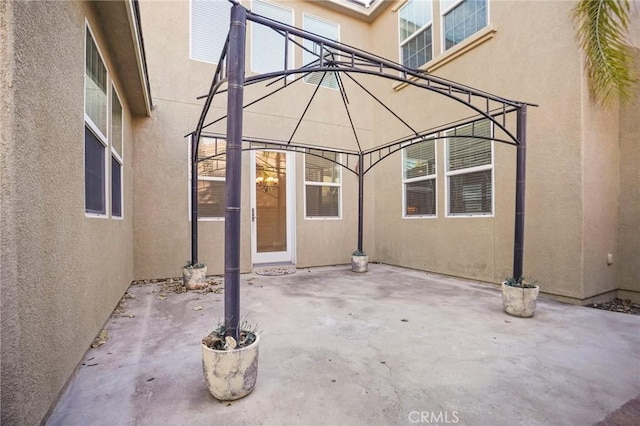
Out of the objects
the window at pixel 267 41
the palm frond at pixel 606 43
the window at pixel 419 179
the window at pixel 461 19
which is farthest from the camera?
the window at pixel 267 41

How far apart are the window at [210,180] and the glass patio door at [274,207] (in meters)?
0.79

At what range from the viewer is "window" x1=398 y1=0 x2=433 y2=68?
244 inches

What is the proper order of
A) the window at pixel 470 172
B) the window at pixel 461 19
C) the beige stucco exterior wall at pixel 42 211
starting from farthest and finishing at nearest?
the window at pixel 461 19 < the window at pixel 470 172 < the beige stucco exterior wall at pixel 42 211

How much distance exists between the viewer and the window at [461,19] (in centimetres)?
521

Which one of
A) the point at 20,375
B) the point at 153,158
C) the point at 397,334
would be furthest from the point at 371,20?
the point at 20,375

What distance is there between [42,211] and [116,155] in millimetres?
2579

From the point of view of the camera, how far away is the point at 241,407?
1.85m

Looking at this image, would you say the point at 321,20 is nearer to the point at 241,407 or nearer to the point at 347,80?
the point at 347,80

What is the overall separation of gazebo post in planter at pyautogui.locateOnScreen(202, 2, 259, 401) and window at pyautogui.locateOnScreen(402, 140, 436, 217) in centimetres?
458

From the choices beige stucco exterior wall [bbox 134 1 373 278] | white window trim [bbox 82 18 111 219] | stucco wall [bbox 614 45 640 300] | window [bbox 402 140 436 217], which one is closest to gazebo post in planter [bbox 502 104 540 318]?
stucco wall [bbox 614 45 640 300]

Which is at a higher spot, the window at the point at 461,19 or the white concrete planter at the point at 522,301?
the window at the point at 461,19

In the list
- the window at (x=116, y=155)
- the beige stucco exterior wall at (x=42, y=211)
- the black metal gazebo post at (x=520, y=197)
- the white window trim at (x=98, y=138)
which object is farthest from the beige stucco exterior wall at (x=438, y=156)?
the beige stucco exterior wall at (x=42, y=211)

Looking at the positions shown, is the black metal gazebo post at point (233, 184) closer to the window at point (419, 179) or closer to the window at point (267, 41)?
the window at point (419, 179)

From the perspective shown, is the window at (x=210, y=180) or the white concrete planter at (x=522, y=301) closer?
the white concrete planter at (x=522, y=301)
